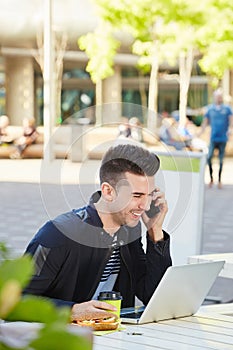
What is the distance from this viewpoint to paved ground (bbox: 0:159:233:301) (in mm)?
3737

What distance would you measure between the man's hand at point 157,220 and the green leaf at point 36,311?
2.83m

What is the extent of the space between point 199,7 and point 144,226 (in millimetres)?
29156

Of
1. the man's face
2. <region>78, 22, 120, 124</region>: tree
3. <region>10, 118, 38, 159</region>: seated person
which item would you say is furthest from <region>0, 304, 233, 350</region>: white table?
<region>78, 22, 120, 124</region>: tree

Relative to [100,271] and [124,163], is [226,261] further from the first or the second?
[124,163]

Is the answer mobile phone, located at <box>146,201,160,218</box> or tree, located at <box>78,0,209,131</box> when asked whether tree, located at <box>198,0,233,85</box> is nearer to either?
tree, located at <box>78,0,209,131</box>

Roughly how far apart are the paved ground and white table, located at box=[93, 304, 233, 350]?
608 mm

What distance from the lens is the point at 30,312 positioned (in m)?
0.82

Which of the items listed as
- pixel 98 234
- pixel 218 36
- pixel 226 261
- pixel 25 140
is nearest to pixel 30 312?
Result: pixel 98 234

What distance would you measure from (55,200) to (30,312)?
9.87 ft

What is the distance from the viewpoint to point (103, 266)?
11.3 feet

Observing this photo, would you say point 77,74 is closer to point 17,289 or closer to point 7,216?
point 7,216

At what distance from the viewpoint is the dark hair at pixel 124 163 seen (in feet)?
11.1

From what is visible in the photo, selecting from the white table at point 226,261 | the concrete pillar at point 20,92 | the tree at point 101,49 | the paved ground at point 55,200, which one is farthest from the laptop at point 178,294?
the concrete pillar at point 20,92

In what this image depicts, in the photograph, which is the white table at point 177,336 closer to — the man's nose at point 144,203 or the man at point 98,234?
the man at point 98,234
